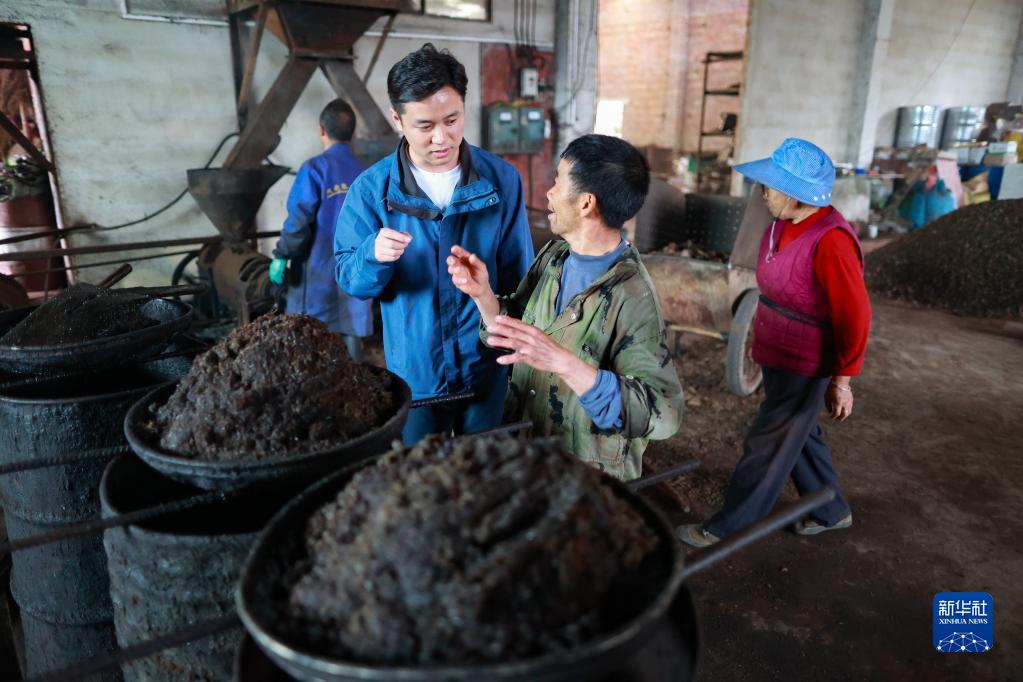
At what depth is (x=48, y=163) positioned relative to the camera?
18.7 feet

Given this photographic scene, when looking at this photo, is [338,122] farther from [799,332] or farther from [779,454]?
[779,454]

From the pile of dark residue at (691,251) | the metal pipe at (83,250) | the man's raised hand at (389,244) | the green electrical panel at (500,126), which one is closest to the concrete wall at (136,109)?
the metal pipe at (83,250)

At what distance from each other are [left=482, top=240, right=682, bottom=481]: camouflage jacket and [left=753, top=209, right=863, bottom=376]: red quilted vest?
139cm

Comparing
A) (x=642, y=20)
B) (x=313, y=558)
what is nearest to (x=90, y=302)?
(x=313, y=558)

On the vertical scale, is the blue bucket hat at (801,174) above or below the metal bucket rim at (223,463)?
above

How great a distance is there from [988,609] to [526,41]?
8.00 m

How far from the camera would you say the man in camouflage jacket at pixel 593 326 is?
5.40 feet

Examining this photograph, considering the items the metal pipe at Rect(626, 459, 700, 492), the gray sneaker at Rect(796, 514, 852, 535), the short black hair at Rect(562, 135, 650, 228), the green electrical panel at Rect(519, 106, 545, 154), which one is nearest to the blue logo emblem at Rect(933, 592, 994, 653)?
the gray sneaker at Rect(796, 514, 852, 535)

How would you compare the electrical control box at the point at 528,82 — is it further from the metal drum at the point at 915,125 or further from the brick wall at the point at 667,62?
the metal drum at the point at 915,125

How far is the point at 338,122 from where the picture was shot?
424 centimetres

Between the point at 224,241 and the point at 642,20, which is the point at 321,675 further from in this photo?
the point at 642,20

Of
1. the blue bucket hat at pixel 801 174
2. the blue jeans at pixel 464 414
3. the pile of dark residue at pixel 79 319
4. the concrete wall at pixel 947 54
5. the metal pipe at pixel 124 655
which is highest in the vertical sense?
the concrete wall at pixel 947 54

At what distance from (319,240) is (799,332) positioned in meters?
2.94

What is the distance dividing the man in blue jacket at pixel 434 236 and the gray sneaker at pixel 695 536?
4.85 ft
